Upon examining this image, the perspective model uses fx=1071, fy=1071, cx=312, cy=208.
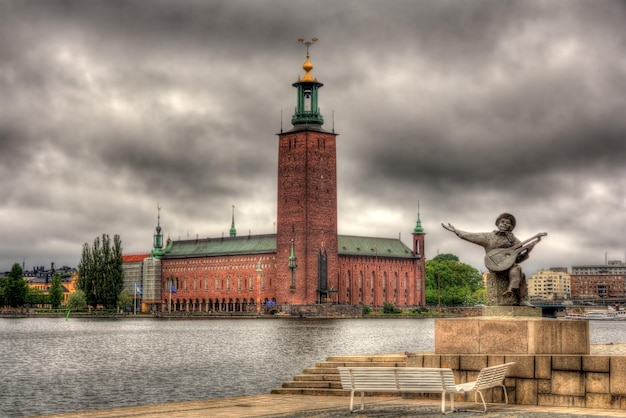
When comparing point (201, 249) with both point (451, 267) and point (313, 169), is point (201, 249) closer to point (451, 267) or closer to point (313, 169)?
point (313, 169)

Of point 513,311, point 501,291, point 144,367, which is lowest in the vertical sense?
point 144,367

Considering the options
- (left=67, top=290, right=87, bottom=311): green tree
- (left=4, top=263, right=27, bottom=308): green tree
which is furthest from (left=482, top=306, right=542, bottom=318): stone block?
(left=4, top=263, right=27, bottom=308): green tree

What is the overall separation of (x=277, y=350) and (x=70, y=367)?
12722 mm

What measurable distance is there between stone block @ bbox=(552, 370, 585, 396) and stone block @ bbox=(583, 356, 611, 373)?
158 mm

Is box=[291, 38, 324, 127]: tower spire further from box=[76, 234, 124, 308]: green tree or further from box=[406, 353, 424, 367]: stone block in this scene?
box=[406, 353, 424, 367]: stone block

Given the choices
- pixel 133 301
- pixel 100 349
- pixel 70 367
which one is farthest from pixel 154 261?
pixel 70 367

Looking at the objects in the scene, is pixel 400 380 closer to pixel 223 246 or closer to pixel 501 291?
pixel 501 291

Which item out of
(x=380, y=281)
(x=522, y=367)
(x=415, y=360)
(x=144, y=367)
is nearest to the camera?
(x=522, y=367)

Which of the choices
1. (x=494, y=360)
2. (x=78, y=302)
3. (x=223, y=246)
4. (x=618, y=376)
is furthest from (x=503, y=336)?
(x=223, y=246)

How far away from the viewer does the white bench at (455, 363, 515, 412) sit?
1500 centimetres

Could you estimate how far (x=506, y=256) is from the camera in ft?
58.5

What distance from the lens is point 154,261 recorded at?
151625mm

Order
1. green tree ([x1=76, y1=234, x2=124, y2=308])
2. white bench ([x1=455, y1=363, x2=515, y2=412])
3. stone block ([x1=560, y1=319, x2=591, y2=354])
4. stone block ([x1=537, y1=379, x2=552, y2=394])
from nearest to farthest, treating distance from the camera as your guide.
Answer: white bench ([x1=455, y1=363, x2=515, y2=412]) < stone block ([x1=537, y1=379, x2=552, y2=394]) < stone block ([x1=560, y1=319, x2=591, y2=354]) < green tree ([x1=76, y1=234, x2=124, y2=308])

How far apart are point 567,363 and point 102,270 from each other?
108457mm
